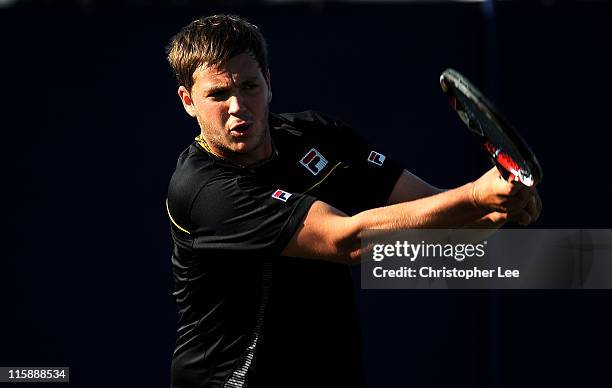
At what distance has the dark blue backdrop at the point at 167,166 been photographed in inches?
224

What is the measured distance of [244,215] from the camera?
3.55 m

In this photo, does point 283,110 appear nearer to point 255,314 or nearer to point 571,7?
point 571,7

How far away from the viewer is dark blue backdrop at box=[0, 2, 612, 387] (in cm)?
568

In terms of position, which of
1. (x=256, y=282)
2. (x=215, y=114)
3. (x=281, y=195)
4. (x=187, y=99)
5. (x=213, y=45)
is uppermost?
(x=213, y=45)

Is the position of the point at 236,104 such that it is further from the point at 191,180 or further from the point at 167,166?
the point at 167,166

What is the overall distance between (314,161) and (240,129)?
0.35 m

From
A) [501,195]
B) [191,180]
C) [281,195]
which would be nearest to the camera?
[501,195]

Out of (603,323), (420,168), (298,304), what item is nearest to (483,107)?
(298,304)

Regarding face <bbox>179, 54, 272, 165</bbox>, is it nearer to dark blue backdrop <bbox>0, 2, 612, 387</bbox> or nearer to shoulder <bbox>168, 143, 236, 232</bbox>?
shoulder <bbox>168, 143, 236, 232</bbox>

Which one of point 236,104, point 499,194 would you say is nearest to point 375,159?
point 236,104

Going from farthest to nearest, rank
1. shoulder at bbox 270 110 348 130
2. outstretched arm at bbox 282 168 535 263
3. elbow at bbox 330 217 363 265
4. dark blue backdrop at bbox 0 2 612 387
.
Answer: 1. dark blue backdrop at bbox 0 2 612 387
2. shoulder at bbox 270 110 348 130
3. elbow at bbox 330 217 363 265
4. outstretched arm at bbox 282 168 535 263

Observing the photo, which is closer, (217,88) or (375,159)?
(217,88)

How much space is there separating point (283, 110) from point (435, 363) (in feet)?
5.18

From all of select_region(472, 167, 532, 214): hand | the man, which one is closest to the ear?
the man
